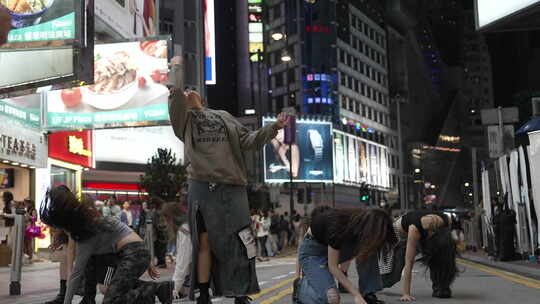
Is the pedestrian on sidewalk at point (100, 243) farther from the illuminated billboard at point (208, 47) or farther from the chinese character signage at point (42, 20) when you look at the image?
the illuminated billboard at point (208, 47)

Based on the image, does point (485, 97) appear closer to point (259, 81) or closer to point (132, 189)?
point (259, 81)

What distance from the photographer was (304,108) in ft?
292

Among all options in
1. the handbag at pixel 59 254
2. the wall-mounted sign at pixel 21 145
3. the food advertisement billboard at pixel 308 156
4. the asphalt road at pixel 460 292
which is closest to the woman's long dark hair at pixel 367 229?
the asphalt road at pixel 460 292

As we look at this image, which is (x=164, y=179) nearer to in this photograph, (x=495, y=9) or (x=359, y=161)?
(x=495, y=9)

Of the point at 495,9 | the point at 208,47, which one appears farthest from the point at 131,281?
the point at 208,47

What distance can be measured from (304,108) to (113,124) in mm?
66701

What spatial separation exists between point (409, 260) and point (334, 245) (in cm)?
238

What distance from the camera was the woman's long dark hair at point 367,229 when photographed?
241 inches

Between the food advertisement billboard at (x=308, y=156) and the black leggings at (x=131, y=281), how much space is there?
200ft

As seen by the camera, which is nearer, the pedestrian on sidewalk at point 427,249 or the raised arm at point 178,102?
the raised arm at point 178,102

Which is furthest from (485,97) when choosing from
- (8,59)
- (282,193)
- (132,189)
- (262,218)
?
(8,59)

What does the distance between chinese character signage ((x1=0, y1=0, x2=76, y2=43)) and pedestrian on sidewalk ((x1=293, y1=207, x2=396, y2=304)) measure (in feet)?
31.4

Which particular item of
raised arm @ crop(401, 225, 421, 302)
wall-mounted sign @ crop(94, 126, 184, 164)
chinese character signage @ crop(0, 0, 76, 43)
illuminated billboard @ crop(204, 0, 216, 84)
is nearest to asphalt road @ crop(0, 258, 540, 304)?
raised arm @ crop(401, 225, 421, 302)

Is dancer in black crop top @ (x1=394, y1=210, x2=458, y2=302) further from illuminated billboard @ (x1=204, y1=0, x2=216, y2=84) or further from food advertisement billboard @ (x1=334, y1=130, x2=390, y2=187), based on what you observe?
food advertisement billboard @ (x1=334, y1=130, x2=390, y2=187)
